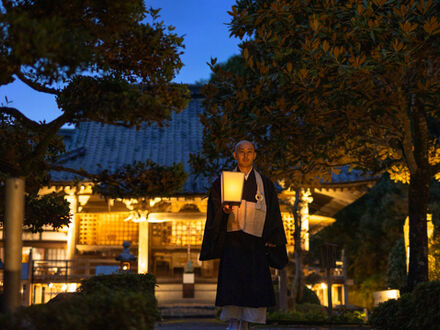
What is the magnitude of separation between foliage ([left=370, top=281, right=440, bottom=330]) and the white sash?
189 centimetres

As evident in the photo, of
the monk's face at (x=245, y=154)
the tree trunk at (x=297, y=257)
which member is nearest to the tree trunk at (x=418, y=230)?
the monk's face at (x=245, y=154)

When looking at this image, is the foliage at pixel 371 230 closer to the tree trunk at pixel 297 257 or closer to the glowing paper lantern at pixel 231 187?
the tree trunk at pixel 297 257

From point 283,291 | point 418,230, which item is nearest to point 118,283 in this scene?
point 418,230

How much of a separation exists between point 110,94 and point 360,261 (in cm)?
2459

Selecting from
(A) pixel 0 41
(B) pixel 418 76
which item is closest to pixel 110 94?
(A) pixel 0 41

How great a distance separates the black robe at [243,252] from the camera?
591cm

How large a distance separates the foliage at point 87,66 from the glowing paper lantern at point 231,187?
44cm

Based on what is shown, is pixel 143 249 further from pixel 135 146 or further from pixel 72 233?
pixel 135 146

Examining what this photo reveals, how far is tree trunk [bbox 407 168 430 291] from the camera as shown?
8602mm

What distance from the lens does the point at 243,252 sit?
603 cm

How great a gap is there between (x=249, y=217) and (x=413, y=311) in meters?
2.34

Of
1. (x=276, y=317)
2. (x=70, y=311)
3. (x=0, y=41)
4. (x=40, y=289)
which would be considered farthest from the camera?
(x=40, y=289)

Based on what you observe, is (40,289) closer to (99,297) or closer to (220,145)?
(220,145)

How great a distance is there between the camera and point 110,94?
15.0 ft
